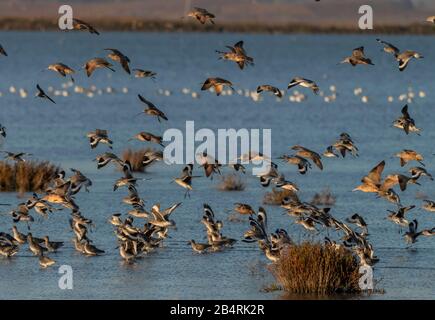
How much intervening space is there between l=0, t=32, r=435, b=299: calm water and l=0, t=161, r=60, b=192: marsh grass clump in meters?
0.65

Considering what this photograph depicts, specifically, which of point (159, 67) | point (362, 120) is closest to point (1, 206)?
point (362, 120)

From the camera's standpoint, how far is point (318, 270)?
21688mm

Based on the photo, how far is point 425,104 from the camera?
242 feet

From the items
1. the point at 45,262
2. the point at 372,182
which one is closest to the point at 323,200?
the point at 372,182

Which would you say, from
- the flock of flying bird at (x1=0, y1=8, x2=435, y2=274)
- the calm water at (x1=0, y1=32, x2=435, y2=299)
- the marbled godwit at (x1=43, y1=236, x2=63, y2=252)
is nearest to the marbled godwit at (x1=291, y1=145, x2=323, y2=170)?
the flock of flying bird at (x1=0, y1=8, x2=435, y2=274)

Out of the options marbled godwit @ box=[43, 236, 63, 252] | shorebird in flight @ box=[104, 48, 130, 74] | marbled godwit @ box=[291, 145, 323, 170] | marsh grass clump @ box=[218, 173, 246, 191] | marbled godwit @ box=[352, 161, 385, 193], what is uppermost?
shorebird in flight @ box=[104, 48, 130, 74]

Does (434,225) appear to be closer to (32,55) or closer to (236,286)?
(236,286)

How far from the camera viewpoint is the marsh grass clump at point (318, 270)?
21.6m

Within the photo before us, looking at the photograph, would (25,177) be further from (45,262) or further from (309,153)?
(309,153)

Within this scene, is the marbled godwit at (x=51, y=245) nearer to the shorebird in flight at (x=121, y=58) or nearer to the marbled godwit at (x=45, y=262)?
the marbled godwit at (x=45, y=262)

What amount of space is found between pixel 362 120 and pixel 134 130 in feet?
38.8

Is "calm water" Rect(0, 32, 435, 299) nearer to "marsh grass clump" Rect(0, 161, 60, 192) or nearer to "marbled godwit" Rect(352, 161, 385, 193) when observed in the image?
"marsh grass clump" Rect(0, 161, 60, 192)

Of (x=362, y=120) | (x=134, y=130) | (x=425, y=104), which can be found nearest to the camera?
(x=134, y=130)

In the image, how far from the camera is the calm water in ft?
76.4
